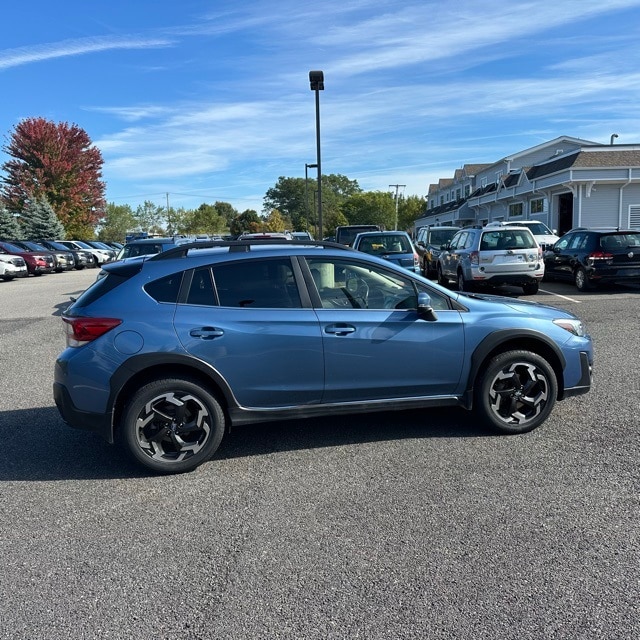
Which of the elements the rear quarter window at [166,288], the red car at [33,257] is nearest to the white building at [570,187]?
the red car at [33,257]

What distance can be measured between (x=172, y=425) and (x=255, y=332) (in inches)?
35.8

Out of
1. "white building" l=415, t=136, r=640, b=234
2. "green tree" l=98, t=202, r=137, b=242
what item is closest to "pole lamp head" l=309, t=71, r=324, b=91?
"white building" l=415, t=136, r=640, b=234

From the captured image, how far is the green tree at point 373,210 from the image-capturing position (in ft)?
326

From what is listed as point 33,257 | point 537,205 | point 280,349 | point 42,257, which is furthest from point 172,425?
point 537,205

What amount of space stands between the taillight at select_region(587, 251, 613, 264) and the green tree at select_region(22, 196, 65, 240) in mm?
44625

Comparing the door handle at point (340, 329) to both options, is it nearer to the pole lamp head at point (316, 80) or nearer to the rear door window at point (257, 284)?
the rear door window at point (257, 284)

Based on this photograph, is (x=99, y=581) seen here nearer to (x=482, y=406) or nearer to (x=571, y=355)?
(x=482, y=406)

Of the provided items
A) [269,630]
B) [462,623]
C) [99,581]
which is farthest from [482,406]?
[99,581]

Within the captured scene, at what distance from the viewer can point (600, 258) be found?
14.1m

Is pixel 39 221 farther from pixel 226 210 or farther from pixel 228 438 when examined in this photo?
pixel 226 210

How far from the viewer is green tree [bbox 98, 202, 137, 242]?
275ft

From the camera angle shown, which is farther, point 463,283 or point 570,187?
point 570,187

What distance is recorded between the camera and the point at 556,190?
35.2 meters

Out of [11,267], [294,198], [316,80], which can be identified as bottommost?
[11,267]
